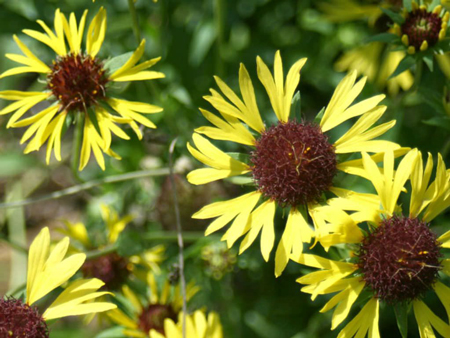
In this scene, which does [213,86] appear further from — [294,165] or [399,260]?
[399,260]

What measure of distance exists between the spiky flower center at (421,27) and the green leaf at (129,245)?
1.09m

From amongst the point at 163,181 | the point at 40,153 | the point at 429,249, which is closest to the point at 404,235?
the point at 429,249

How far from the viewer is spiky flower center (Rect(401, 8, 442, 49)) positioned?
1.68m

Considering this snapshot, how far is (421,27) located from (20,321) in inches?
55.9

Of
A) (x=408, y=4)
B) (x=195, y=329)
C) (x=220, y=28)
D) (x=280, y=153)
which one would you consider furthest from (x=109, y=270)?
(x=408, y=4)

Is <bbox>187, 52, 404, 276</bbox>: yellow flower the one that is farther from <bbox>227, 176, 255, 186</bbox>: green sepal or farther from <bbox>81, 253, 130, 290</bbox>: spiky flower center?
<bbox>81, 253, 130, 290</bbox>: spiky flower center

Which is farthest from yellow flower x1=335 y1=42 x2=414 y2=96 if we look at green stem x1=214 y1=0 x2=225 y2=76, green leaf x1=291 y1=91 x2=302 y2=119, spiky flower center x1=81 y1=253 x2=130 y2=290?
spiky flower center x1=81 y1=253 x2=130 y2=290

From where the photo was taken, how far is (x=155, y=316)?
6.48ft

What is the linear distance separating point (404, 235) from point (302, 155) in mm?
348

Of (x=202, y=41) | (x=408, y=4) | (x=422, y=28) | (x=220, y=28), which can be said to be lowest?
(x=422, y=28)

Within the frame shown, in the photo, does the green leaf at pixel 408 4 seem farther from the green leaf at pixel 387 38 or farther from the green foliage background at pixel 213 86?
the green foliage background at pixel 213 86

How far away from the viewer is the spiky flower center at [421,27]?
168 centimetres

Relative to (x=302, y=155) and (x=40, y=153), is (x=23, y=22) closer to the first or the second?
(x=40, y=153)

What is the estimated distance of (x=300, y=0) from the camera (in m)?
2.77
